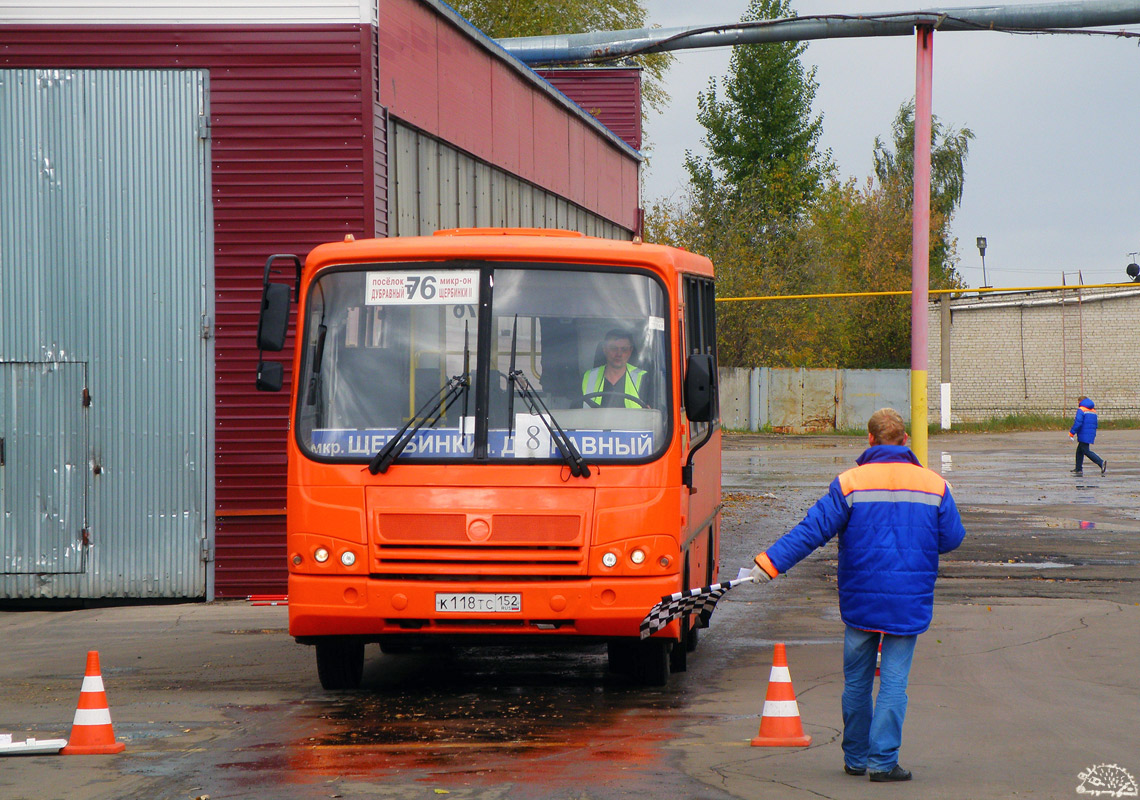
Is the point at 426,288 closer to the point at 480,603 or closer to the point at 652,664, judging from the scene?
the point at 480,603

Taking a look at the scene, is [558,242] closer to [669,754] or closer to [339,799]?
[669,754]

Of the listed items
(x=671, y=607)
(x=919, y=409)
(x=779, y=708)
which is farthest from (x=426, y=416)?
(x=919, y=409)

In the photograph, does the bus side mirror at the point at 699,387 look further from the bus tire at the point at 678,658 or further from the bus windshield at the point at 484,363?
the bus tire at the point at 678,658

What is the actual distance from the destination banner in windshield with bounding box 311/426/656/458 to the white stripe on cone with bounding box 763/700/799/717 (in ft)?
5.81

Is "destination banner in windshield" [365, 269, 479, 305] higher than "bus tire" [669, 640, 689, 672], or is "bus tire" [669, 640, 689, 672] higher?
"destination banner in windshield" [365, 269, 479, 305]

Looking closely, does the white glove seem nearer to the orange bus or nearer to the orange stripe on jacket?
the orange stripe on jacket

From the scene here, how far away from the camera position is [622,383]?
8.52 metres

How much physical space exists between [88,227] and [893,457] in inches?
353

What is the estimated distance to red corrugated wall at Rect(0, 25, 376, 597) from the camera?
13227 millimetres

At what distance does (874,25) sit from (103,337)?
11670 mm

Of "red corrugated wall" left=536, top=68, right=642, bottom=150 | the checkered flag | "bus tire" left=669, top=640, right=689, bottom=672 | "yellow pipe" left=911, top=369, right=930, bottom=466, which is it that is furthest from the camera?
"red corrugated wall" left=536, top=68, right=642, bottom=150

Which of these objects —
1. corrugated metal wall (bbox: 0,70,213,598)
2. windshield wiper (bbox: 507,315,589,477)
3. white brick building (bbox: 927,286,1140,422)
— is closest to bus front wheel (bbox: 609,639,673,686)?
windshield wiper (bbox: 507,315,589,477)

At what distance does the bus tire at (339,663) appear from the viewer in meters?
8.75

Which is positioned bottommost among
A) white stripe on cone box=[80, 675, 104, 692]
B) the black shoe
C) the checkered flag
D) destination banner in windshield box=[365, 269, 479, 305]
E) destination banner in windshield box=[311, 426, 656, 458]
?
the black shoe
